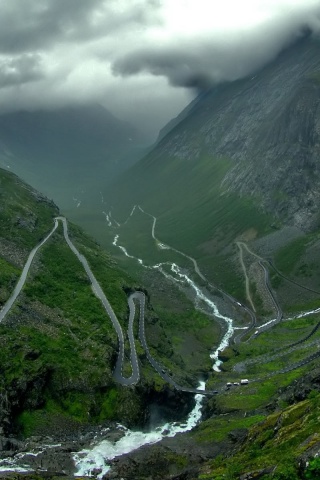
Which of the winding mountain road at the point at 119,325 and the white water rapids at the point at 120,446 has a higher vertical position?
the winding mountain road at the point at 119,325

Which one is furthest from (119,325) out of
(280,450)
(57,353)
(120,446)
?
(280,450)

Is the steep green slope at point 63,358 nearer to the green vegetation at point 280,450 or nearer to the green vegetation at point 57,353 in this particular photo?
the green vegetation at point 57,353

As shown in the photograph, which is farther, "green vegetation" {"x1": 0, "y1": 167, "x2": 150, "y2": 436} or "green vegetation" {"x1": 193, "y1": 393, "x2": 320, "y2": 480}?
"green vegetation" {"x1": 0, "y1": 167, "x2": 150, "y2": 436}

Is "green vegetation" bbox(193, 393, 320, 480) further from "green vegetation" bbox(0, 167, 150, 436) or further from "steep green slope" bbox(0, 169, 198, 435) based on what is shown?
"green vegetation" bbox(0, 167, 150, 436)

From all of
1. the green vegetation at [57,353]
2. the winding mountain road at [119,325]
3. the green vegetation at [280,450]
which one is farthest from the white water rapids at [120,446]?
the green vegetation at [280,450]

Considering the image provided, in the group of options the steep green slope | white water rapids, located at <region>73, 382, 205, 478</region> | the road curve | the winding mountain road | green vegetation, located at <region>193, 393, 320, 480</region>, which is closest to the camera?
green vegetation, located at <region>193, 393, 320, 480</region>

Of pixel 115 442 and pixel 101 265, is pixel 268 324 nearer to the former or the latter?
pixel 101 265

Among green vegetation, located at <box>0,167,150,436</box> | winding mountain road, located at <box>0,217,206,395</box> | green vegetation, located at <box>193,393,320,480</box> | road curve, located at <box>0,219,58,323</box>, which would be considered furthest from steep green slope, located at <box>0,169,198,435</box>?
green vegetation, located at <box>193,393,320,480</box>

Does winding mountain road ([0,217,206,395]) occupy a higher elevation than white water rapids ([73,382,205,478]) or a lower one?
higher

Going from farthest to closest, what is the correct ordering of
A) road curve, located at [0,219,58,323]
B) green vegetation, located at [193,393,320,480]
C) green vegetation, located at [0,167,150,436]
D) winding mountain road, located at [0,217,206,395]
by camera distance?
road curve, located at [0,219,58,323] → winding mountain road, located at [0,217,206,395] → green vegetation, located at [0,167,150,436] → green vegetation, located at [193,393,320,480]

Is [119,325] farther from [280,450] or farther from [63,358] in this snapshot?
[280,450]

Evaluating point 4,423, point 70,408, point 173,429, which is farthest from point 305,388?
point 4,423
